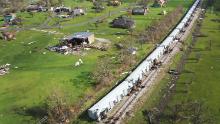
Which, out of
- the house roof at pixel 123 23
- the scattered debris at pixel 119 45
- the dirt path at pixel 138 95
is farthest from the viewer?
the house roof at pixel 123 23

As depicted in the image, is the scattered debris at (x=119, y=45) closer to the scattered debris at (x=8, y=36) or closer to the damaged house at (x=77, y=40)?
the damaged house at (x=77, y=40)

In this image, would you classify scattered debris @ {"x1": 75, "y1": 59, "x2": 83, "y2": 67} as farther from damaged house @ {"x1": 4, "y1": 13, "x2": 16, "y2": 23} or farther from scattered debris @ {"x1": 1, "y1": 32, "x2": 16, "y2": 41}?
damaged house @ {"x1": 4, "y1": 13, "x2": 16, "y2": 23}

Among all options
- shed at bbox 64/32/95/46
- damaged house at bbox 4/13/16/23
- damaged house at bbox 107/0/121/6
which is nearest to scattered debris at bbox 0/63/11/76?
shed at bbox 64/32/95/46

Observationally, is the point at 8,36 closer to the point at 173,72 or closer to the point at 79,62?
the point at 79,62

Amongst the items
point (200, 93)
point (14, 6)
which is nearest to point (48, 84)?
point (200, 93)

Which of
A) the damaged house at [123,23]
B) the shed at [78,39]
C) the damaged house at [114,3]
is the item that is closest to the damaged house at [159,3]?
the damaged house at [114,3]

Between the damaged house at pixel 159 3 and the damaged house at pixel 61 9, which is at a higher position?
the damaged house at pixel 159 3
